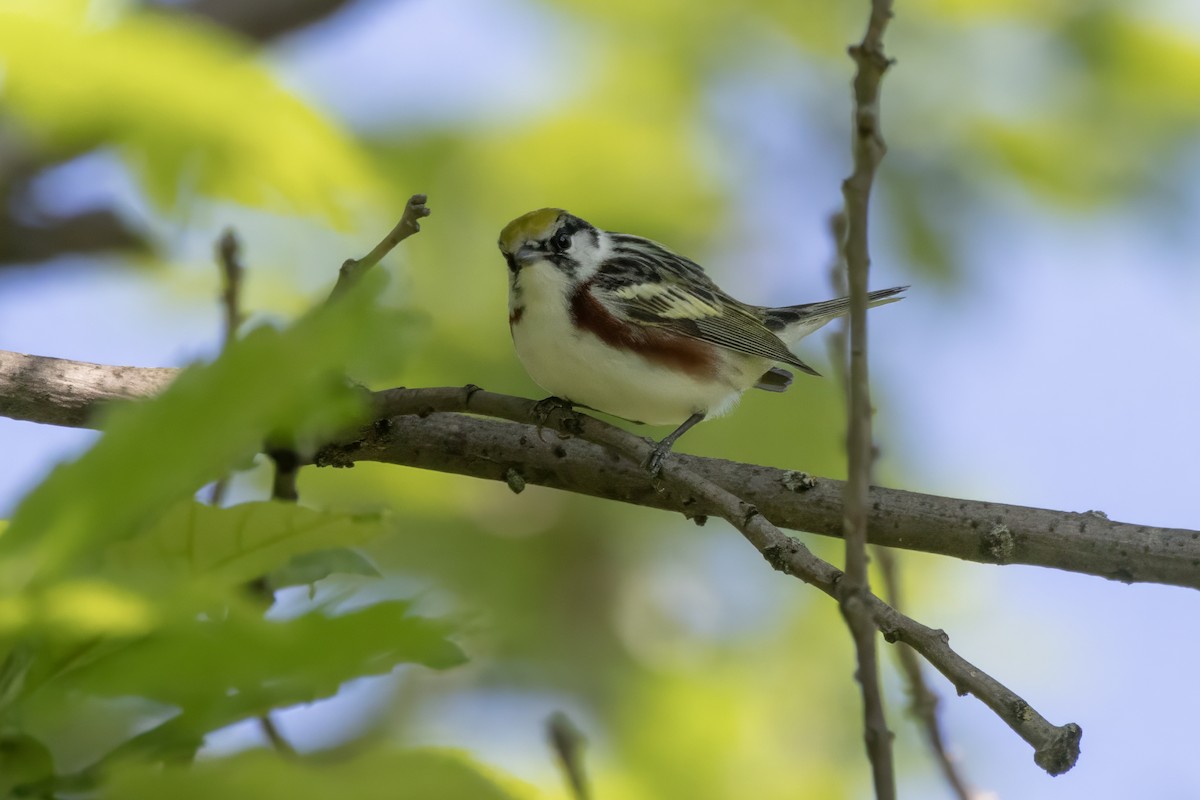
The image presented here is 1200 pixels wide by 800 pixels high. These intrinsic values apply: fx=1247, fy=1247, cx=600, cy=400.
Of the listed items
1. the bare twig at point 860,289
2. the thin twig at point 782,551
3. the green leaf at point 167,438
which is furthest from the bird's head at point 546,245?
the green leaf at point 167,438

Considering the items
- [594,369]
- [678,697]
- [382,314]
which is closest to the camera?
[382,314]

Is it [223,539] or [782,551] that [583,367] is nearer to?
[782,551]

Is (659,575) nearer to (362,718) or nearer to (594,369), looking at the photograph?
(362,718)

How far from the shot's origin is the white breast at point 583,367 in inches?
162

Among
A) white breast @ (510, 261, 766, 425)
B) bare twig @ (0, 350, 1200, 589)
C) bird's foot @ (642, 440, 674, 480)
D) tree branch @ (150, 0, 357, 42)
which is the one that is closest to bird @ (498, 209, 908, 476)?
white breast @ (510, 261, 766, 425)

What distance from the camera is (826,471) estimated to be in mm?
4922

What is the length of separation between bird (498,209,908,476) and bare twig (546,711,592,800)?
2.07m

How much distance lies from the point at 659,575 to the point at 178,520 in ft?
16.1

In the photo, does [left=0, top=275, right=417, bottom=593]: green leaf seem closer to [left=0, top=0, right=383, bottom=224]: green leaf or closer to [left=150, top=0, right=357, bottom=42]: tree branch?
[left=0, top=0, right=383, bottom=224]: green leaf

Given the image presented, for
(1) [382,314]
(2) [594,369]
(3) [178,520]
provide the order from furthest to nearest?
(2) [594,369] → (3) [178,520] → (1) [382,314]

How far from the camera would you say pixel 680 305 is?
4629 millimetres

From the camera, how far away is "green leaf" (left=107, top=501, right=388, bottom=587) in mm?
1153

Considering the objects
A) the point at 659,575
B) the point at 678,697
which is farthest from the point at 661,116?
the point at 678,697

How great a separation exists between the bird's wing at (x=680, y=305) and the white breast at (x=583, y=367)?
163mm
